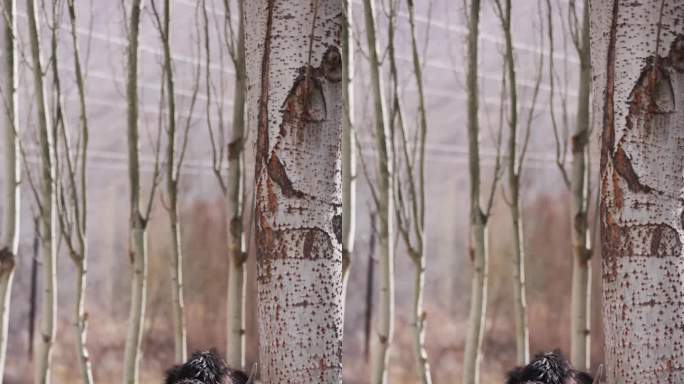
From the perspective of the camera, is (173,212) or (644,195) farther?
(173,212)

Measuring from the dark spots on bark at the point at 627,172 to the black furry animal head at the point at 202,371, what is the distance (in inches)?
67.0

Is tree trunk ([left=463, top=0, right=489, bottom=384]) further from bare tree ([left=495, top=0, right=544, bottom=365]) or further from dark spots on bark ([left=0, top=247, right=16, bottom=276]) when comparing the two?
dark spots on bark ([left=0, top=247, right=16, bottom=276])

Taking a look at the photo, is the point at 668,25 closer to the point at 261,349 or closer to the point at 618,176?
the point at 618,176

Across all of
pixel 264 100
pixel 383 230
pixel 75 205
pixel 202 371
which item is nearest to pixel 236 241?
pixel 383 230

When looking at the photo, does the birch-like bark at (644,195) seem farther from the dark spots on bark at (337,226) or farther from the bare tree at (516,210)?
the bare tree at (516,210)

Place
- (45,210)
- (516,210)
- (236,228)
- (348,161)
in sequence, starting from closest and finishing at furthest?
(236,228) < (348,161) < (516,210) < (45,210)

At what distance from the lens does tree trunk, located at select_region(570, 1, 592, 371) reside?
7223 mm

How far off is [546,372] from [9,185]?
4.81 meters

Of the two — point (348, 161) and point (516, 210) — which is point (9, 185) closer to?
point (348, 161)

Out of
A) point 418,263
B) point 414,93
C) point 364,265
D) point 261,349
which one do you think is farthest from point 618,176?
point 414,93

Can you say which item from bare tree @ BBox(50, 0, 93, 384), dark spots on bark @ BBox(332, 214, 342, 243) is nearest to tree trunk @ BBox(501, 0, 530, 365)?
bare tree @ BBox(50, 0, 93, 384)

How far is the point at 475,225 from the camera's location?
25.6 ft

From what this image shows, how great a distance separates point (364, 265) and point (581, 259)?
3.46m

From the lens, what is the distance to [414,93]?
36.8 feet
